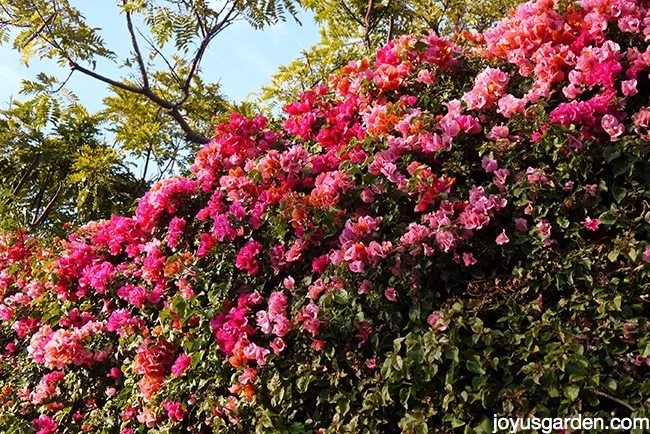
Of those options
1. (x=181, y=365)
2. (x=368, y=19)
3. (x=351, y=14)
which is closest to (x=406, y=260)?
(x=181, y=365)

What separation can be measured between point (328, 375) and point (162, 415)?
882 millimetres

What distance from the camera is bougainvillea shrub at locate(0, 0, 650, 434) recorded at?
1.96 m

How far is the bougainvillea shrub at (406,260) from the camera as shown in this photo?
77.1 inches

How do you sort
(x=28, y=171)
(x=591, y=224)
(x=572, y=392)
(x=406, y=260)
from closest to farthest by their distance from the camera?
1. (x=572, y=392)
2. (x=591, y=224)
3. (x=406, y=260)
4. (x=28, y=171)

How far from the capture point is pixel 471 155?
8.11ft

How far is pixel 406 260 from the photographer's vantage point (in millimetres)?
2244

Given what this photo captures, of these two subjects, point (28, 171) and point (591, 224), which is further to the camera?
point (28, 171)

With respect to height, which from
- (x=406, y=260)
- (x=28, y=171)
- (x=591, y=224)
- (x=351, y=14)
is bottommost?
(x=406, y=260)

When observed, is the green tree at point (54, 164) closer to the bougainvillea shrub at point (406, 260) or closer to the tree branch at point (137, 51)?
the tree branch at point (137, 51)

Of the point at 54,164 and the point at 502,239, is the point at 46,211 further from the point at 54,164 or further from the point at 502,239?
the point at 502,239

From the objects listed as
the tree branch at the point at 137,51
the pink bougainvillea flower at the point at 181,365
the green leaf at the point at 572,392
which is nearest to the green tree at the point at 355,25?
the tree branch at the point at 137,51

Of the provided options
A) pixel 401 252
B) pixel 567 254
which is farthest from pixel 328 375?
pixel 567 254

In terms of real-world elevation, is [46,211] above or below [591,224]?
above

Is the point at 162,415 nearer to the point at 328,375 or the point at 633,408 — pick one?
the point at 328,375
